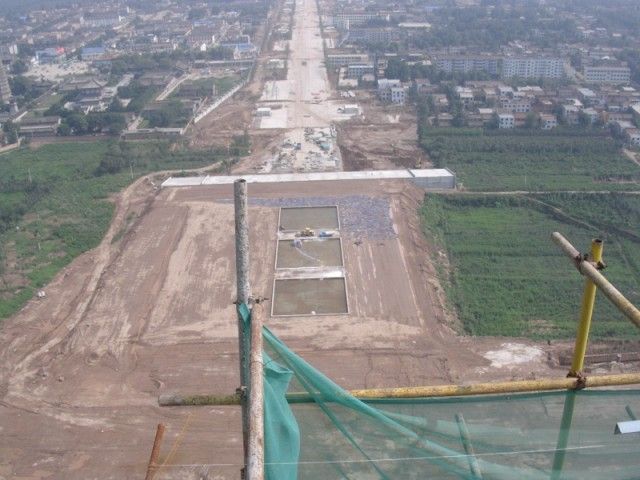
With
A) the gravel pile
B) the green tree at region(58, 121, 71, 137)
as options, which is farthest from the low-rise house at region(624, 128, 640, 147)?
the green tree at region(58, 121, 71, 137)

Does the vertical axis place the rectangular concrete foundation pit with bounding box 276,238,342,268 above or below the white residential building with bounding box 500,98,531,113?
below

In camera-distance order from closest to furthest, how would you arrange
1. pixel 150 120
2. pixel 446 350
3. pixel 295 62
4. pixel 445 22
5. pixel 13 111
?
1. pixel 446 350
2. pixel 150 120
3. pixel 13 111
4. pixel 295 62
5. pixel 445 22

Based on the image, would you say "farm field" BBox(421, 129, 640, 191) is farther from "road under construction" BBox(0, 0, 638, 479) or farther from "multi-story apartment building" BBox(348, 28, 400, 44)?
"multi-story apartment building" BBox(348, 28, 400, 44)

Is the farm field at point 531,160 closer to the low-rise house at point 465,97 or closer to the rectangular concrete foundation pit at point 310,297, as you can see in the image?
the low-rise house at point 465,97

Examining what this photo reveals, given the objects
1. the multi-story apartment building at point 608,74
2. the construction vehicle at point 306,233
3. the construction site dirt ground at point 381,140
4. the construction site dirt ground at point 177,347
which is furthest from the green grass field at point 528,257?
the multi-story apartment building at point 608,74

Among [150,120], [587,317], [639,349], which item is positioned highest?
[587,317]

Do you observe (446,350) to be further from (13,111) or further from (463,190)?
(13,111)

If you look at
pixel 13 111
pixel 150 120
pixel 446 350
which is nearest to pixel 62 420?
pixel 446 350
